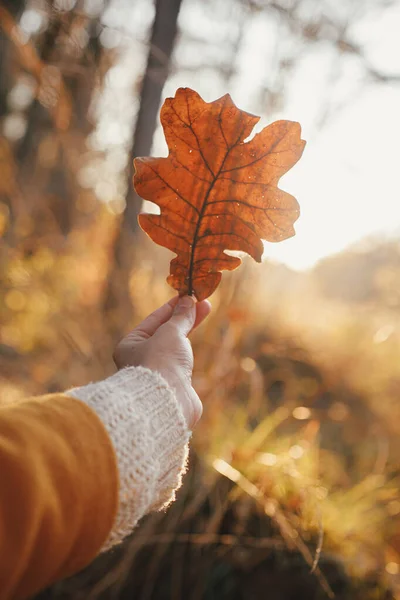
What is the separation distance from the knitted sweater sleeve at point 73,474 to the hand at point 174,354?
0.24 feet

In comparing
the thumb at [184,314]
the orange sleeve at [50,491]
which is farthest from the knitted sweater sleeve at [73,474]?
the thumb at [184,314]

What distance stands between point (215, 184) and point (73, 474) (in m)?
0.46

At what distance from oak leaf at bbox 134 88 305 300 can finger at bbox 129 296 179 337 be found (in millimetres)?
162

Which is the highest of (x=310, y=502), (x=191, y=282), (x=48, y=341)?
(x=191, y=282)

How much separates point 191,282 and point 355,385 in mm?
3625

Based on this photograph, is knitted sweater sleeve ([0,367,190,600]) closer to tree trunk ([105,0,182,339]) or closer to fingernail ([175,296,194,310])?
fingernail ([175,296,194,310])

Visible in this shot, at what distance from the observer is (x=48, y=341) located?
10.9 feet

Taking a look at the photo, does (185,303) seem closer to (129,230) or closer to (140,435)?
(140,435)

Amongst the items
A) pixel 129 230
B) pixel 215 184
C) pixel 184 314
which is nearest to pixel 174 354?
pixel 184 314

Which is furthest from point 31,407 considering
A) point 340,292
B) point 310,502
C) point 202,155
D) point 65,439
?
point 340,292

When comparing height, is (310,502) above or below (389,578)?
above

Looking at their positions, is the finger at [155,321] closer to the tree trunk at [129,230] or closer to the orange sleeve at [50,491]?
the orange sleeve at [50,491]

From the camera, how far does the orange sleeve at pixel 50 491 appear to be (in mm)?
487

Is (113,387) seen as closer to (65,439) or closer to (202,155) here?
(65,439)
